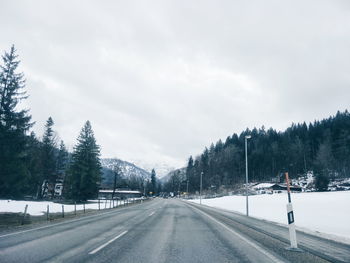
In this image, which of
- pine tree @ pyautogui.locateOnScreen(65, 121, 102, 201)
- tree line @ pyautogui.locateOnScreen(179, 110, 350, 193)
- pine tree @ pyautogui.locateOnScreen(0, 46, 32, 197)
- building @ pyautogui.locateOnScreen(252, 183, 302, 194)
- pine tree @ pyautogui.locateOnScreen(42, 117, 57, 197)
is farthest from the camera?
tree line @ pyautogui.locateOnScreen(179, 110, 350, 193)

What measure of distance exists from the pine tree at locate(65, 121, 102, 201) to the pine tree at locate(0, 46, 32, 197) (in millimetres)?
16920

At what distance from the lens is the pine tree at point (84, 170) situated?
48.8m

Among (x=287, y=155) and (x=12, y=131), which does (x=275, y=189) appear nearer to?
(x=287, y=155)

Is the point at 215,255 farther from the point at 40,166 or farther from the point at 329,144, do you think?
the point at 329,144

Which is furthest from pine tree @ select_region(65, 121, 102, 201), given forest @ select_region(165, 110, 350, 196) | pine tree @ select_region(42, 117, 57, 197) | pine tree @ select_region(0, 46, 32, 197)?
forest @ select_region(165, 110, 350, 196)

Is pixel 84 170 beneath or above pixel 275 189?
above

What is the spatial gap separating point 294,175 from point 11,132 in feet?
324

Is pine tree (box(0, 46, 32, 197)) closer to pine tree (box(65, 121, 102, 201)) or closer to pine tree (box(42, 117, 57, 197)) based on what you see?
pine tree (box(65, 121, 102, 201))

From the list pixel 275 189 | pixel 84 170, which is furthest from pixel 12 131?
pixel 275 189

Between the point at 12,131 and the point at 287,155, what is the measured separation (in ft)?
318

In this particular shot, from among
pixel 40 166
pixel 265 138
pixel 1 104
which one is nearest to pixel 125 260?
pixel 1 104

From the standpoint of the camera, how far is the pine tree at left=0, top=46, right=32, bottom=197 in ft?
98.4

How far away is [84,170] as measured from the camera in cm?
4959

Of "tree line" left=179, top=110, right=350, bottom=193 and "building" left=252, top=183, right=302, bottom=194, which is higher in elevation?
"tree line" left=179, top=110, right=350, bottom=193
